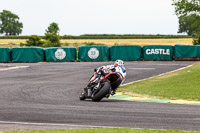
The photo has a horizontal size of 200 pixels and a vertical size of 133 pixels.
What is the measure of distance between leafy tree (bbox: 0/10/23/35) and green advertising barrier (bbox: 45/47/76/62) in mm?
Result: 121630

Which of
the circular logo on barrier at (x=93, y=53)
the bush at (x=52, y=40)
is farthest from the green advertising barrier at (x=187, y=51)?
the bush at (x=52, y=40)

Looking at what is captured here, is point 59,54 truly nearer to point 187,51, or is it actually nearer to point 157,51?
point 157,51

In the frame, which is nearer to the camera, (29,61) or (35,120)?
(35,120)

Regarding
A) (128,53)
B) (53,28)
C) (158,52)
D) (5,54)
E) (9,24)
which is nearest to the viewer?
(158,52)

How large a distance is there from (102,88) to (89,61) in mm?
32459

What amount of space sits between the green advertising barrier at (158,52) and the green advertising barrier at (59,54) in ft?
25.4

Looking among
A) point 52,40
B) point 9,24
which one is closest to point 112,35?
point 52,40

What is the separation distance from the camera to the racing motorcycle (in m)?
14.4

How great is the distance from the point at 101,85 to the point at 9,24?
155m

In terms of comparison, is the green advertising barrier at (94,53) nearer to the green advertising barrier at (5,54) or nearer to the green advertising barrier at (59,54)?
the green advertising barrier at (59,54)

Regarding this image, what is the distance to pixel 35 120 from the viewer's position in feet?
35.5

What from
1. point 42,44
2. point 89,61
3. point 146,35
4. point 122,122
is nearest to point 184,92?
point 122,122

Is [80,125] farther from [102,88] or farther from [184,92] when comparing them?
[184,92]

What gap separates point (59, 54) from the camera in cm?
4706
